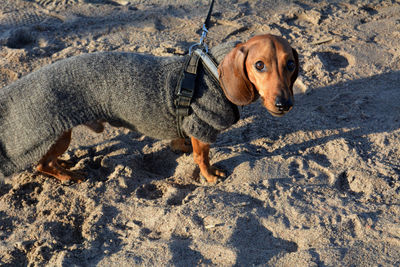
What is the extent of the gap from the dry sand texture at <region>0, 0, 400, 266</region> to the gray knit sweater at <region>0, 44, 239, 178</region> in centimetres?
58

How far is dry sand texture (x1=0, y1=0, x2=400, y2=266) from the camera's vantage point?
254cm

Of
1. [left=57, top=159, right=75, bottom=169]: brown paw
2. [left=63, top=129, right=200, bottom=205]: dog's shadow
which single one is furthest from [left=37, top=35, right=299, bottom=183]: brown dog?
[left=57, top=159, right=75, bottom=169]: brown paw

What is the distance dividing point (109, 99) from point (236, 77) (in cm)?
104

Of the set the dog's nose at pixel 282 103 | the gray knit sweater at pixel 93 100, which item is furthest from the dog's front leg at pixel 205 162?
the dog's nose at pixel 282 103

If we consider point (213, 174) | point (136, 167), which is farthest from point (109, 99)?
point (213, 174)

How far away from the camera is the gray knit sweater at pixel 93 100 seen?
2.78 meters

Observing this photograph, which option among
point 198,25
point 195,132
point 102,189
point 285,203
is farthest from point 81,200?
point 198,25

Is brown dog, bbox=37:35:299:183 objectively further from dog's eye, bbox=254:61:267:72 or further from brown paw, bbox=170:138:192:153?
brown paw, bbox=170:138:192:153

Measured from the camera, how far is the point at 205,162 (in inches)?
127

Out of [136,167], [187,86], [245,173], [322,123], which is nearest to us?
[187,86]

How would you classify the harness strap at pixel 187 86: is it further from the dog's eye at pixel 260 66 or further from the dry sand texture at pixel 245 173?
the dry sand texture at pixel 245 173

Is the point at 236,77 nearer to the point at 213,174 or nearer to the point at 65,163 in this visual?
the point at 213,174

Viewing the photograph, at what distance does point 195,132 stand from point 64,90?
3.62 feet

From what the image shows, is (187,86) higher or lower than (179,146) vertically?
higher
